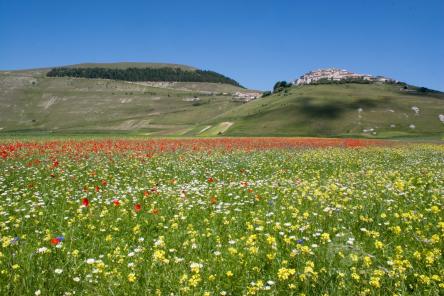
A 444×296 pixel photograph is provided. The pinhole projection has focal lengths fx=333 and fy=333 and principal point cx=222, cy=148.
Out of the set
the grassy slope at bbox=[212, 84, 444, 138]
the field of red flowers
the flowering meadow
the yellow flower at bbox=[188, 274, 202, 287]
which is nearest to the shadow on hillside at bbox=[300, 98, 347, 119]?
the grassy slope at bbox=[212, 84, 444, 138]

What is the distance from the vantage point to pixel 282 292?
13.7ft

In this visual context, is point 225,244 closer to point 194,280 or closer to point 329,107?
point 194,280

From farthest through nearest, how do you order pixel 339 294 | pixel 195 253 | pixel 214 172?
pixel 214 172 → pixel 195 253 → pixel 339 294

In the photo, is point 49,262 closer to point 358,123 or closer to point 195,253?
point 195,253

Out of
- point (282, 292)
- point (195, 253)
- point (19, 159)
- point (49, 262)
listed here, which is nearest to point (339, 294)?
point (282, 292)

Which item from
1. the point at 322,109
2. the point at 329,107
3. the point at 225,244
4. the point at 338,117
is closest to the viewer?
the point at 225,244

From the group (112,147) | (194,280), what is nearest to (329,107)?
(112,147)

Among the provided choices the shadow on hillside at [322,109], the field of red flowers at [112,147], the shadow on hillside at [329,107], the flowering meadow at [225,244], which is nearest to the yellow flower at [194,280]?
the flowering meadow at [225,244]

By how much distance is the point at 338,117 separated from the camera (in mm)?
108062

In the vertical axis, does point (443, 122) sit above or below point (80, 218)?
above

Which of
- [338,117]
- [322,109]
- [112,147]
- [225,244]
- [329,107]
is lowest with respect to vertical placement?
[225,244]

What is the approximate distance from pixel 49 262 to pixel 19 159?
55.2 feet

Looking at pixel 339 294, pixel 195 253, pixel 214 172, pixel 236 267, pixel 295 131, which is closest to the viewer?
pixel 339 294

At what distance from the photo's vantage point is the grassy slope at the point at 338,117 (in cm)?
9631
